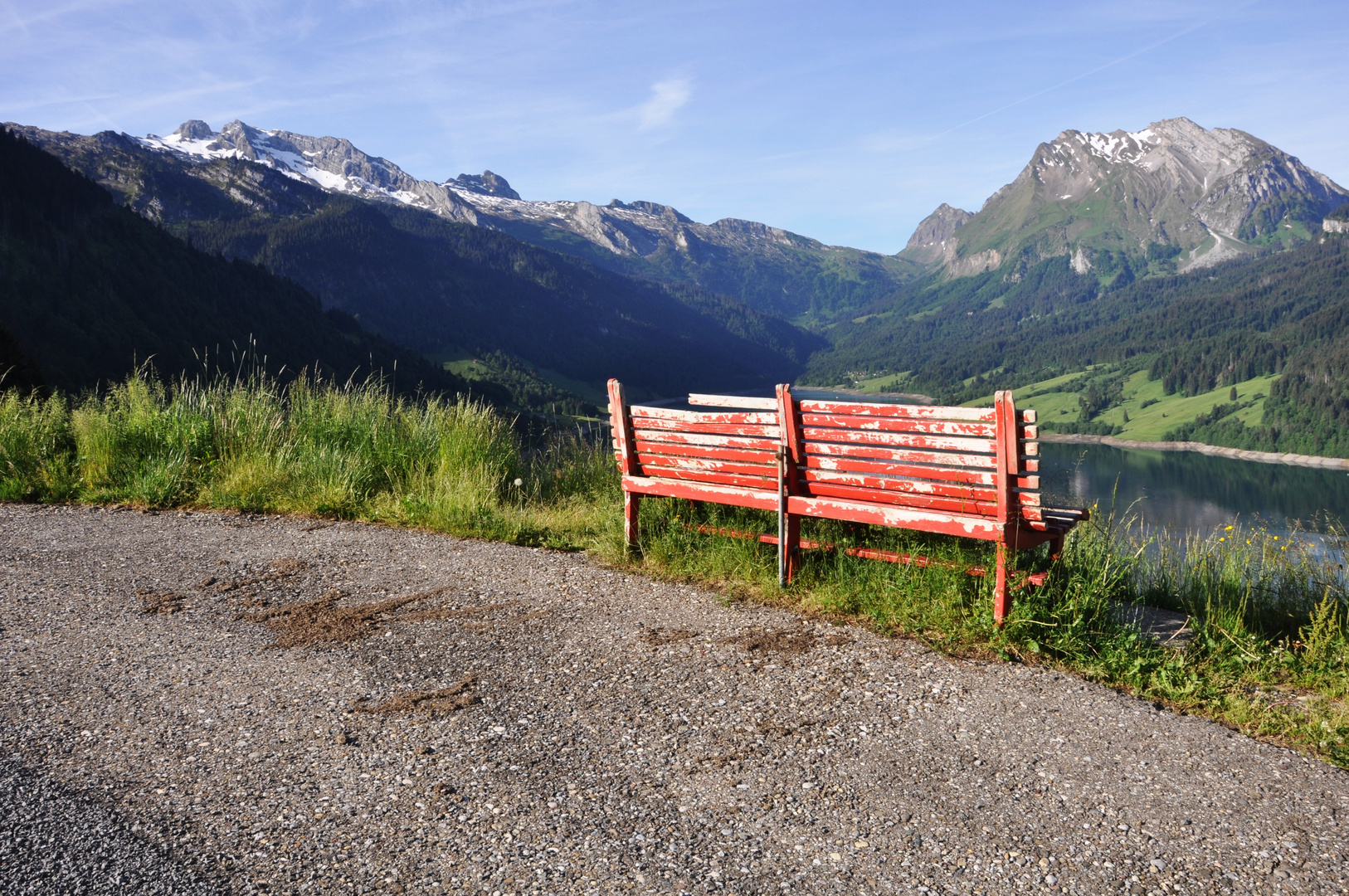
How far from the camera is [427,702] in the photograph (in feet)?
14.0

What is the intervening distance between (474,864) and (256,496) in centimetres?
733

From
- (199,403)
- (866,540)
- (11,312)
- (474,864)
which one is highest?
(11,312)

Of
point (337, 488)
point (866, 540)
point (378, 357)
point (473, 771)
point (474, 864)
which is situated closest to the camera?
point (474, 864)

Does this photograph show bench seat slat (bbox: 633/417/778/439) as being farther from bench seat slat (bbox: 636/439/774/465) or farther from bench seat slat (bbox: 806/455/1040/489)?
bench seat slat (bbox: 806/455/1040/489)

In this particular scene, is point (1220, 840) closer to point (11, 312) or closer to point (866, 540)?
point (866, 540)

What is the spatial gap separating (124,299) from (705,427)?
139 meters

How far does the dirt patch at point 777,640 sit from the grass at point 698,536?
44 cm

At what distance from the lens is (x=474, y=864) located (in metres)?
2.89

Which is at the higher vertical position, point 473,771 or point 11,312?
point 11,312

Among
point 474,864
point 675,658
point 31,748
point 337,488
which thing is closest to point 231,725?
point 31,748

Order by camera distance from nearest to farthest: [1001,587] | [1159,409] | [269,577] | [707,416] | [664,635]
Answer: [1001,587] < [664,635] < [707,416] < [269,577] < [1159,409]

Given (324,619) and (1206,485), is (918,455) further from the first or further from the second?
(1206,485)

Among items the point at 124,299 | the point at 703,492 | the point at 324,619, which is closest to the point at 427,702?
the point at 324,619

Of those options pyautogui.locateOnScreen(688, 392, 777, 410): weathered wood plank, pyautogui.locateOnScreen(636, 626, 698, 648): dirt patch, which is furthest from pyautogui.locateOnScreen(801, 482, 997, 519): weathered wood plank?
pyautogui.locateOnScreen(636, 626, 698, 648): dirt patch
